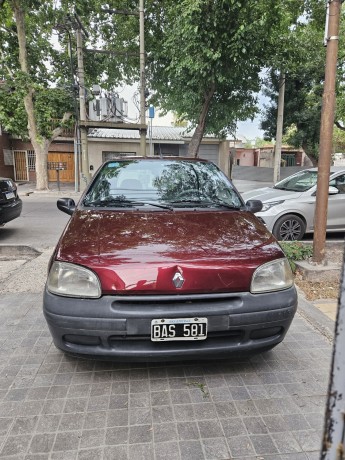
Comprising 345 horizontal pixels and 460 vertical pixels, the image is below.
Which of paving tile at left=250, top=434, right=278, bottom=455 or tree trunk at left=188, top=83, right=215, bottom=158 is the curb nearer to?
paving tile at left=250, top=434, right=278, bottom=455

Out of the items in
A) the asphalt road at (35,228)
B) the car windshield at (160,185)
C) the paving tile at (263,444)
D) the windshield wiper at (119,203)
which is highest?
the car windshield at (160,185)

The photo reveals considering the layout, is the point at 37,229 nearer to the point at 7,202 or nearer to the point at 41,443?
the point at 7,202

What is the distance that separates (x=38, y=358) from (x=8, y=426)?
27.5 inches

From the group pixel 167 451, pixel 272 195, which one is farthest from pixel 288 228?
pixel 167 451

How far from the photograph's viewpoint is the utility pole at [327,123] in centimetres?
389

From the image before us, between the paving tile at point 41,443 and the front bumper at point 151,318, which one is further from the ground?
the front bumper at point 151,318

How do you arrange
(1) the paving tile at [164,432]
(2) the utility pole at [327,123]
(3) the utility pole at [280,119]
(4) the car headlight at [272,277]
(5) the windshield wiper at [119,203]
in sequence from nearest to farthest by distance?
1. (1) the paving tile at [164,432]
2. (4) the car headlight at [272,277]
3. (5) the windshield wiper at [119,203]
4. (2) the utility pole at [327,123]
5. (3) the utility pole at [280,119]

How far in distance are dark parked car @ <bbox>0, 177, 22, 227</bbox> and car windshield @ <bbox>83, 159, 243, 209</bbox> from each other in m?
3.64

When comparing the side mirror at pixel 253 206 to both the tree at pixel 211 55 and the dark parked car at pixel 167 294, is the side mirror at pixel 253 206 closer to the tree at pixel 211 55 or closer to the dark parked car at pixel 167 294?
the dark parked car at pixel 167 294

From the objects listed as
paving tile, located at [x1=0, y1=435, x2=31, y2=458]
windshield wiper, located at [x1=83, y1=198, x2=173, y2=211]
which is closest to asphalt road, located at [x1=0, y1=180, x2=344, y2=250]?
windshield wiper, located at [x1=83, y1=198, x2=173, y2=211]

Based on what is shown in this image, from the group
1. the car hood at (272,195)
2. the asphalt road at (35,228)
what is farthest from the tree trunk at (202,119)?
the car hood at (272,195)

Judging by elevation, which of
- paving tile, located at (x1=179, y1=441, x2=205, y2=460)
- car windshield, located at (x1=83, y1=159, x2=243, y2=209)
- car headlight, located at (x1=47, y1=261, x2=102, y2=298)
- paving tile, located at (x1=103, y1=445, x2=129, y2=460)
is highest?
car windshield, located at (x1=83, y1=159, x2=243, y2=209)

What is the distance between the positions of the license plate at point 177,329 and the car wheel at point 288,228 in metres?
4.37

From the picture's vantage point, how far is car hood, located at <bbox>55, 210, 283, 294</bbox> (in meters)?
→ 2.04
